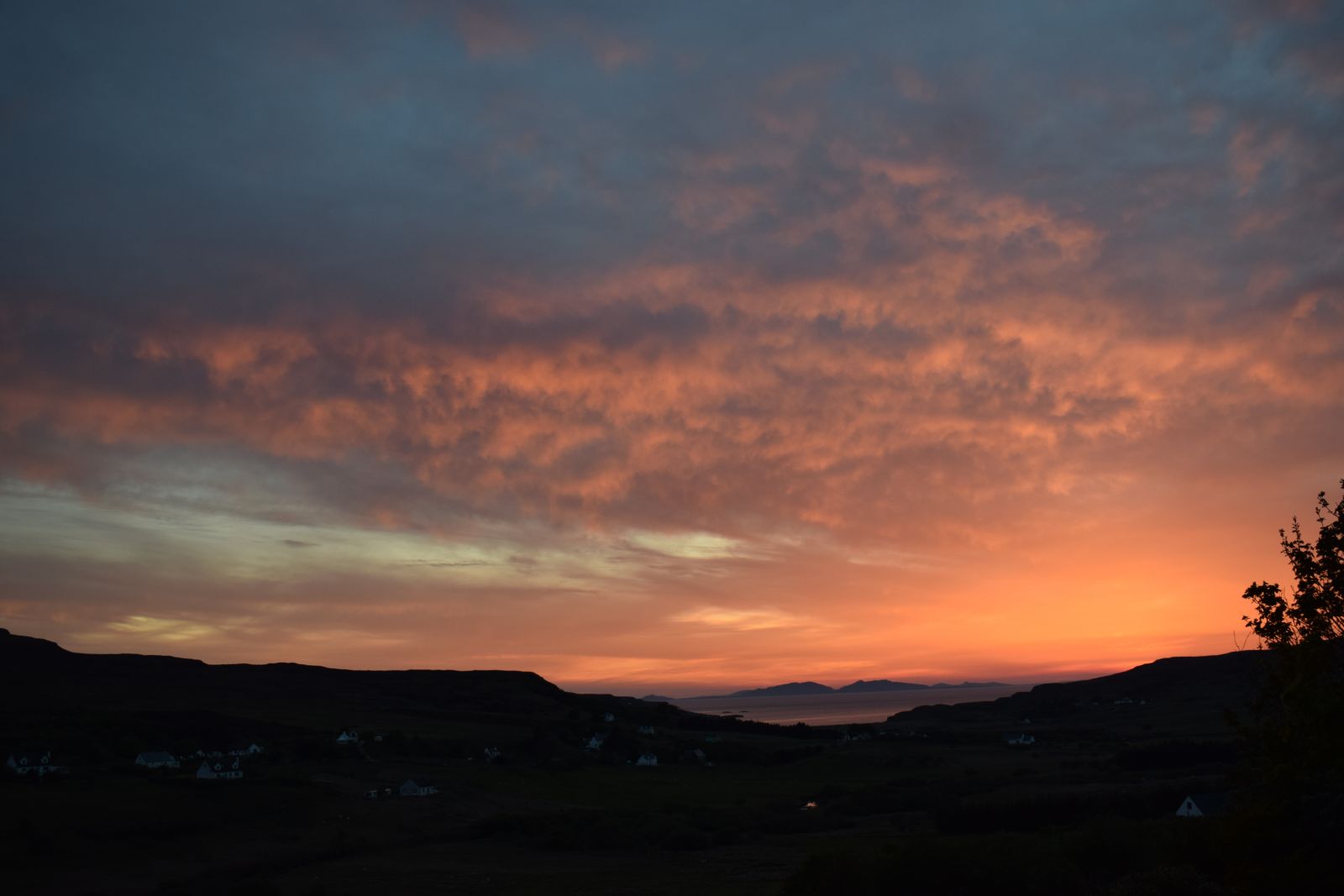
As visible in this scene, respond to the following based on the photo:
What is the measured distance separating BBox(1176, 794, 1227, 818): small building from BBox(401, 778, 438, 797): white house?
57.1 metres

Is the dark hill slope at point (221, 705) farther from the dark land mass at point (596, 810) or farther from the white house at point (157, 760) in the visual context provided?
the white house at point (157, 760)

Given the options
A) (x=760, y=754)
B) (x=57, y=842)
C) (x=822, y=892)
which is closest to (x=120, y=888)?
(x=57, y=842)

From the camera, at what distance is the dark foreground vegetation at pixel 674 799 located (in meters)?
17.7

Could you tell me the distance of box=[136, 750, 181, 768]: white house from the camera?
81.8 metres

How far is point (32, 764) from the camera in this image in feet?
254

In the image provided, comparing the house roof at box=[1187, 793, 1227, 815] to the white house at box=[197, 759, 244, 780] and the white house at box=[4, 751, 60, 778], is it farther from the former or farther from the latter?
the white house at box=[4, 751, 60, 778]

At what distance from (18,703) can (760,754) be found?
4092 inches

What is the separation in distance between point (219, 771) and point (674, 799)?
3852 centimetres

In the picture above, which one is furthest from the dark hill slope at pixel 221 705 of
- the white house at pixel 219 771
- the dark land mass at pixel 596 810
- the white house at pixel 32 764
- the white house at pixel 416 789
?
the white house at pixel 416 789

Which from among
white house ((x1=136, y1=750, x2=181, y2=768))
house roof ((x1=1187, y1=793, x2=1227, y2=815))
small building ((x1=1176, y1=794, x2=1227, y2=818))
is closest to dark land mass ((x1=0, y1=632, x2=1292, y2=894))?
white house ((x1=136, y1=750, x2=181, y2=768))

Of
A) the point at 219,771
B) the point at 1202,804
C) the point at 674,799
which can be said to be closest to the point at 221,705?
the point at 219,771

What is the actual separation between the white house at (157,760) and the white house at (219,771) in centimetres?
300

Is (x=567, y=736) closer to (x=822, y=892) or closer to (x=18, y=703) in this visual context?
(x=18, y=703)

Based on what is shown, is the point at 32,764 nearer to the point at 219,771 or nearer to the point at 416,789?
the point at 219,771
